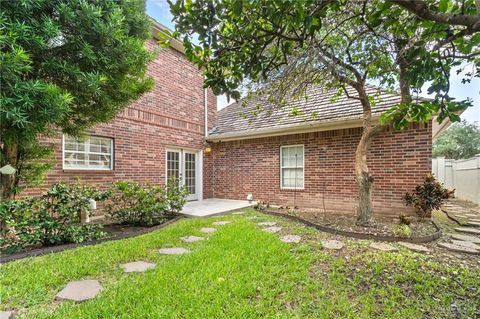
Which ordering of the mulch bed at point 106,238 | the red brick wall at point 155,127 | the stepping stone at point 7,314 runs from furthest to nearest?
the red brick wall at point 155,127 < the mulch bed at point 106,238 < the stepping stone at point 7,314

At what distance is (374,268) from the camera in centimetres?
362

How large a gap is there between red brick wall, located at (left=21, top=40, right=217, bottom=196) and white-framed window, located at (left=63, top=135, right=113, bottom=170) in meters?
0.16

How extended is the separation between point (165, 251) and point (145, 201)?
2115 millimetres

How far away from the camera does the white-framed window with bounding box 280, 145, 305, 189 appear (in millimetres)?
9125

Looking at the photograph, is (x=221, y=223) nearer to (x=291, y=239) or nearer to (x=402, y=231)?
(x=291, y=239)

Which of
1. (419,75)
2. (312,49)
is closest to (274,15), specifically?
(312,49)

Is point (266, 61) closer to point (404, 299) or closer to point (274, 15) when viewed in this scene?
point (274, 15)

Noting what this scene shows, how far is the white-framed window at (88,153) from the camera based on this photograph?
6828 mm

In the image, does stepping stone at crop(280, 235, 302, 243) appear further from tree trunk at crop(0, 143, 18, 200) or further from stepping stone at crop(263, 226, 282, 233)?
tree trunk at crop(0, 143, 18, 200)

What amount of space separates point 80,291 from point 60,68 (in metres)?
3.17

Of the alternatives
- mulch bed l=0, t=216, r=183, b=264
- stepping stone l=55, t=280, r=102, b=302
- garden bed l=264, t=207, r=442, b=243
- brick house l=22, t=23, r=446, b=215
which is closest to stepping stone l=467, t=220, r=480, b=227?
garden bed l=264, t=207, r=442, b=243

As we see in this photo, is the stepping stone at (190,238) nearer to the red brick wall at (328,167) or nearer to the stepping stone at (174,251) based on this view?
the stepping stone at (174,251)

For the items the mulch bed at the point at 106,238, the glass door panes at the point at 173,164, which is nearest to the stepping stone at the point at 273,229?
the mulch bed at the point at 106,238

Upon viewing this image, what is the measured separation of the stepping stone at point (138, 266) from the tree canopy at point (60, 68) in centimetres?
232
